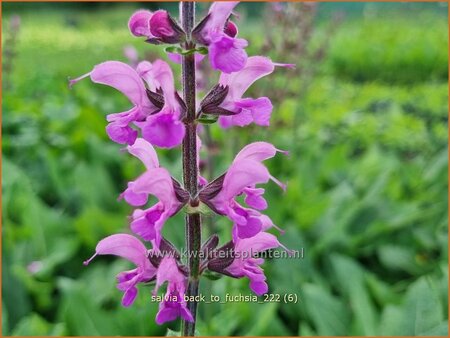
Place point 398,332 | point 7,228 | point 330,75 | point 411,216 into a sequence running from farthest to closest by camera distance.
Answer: point 330,75 → point 411,216 → point 7,228 → point 398,332

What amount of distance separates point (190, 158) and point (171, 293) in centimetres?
32

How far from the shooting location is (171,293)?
1.30 meters

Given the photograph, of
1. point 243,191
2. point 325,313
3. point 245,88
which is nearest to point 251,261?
point 243,191

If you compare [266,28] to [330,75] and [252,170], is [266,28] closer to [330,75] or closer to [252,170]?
[252,170]

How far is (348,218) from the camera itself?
3.49 m

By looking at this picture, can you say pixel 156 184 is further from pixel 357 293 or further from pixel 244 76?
pixel 357 293

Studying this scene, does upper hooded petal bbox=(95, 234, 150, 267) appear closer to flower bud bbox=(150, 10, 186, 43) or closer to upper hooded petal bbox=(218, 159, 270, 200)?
upper hooded petal bbox=(218, 159, 270, 200)

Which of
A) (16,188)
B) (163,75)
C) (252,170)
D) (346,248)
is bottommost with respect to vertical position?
(346,248)

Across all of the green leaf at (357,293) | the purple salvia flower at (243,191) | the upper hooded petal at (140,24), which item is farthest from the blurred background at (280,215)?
the upper hooded petal at (140,24)

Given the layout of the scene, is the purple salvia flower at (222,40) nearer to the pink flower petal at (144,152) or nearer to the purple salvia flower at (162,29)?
the purple salvia flower at (162,29)

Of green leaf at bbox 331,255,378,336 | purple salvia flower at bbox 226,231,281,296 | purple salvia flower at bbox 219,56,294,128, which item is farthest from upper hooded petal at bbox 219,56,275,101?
green leaf at bbox 331,255,378,336

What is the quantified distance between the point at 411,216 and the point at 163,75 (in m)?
2.61

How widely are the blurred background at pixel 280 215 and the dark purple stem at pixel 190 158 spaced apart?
2.06ft

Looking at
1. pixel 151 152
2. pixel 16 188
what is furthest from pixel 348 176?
pixel 151 152
